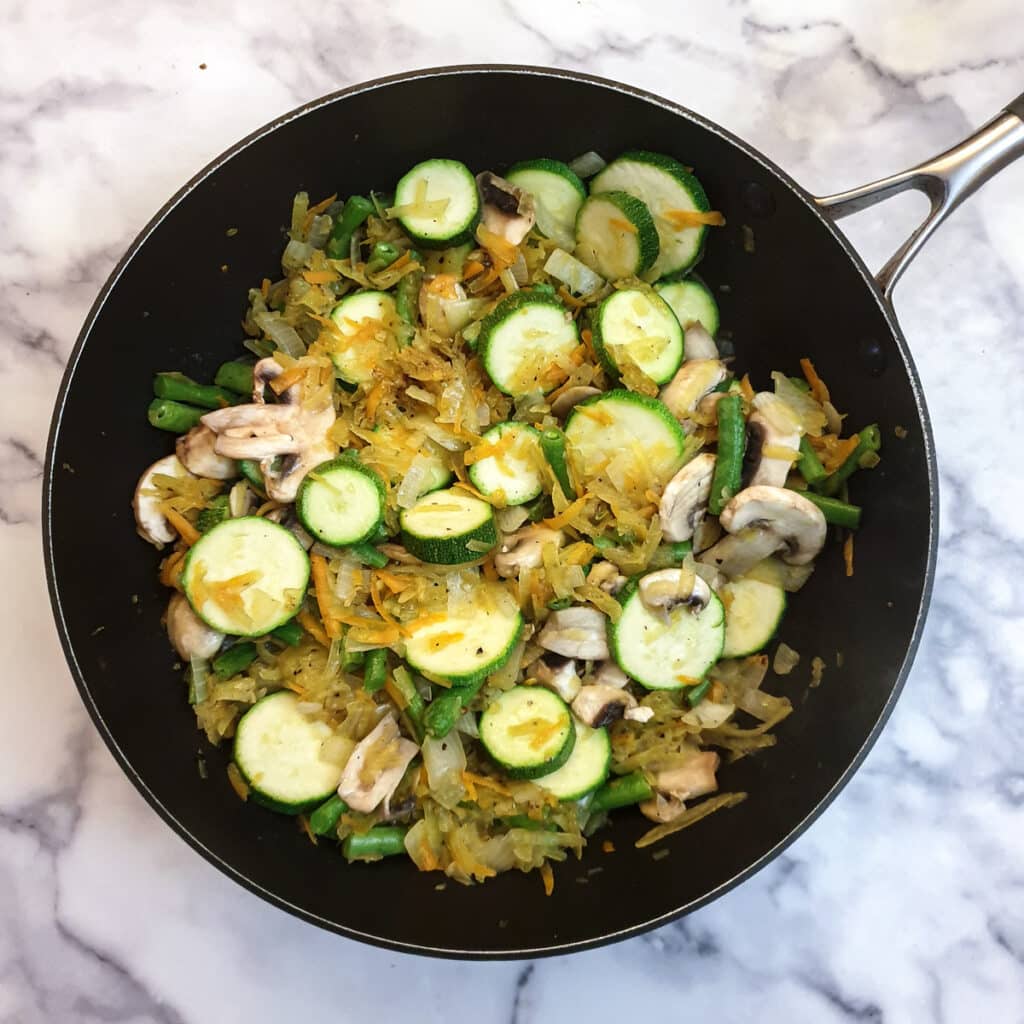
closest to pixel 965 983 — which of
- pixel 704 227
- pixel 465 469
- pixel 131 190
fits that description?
pixel 465 469

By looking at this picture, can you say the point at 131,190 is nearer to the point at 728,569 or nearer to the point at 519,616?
the point at 519,616

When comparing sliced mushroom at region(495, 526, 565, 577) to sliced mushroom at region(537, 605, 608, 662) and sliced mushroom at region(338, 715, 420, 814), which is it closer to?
sliced mushroom at region(537, 605, 608, 662)

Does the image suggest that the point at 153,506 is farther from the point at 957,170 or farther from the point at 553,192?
the point at 957,170

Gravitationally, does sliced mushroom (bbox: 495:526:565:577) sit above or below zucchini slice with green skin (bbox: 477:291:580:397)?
below

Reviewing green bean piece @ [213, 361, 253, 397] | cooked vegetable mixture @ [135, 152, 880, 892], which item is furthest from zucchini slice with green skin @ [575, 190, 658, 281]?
green bean piece @ [213, 361, 253, 397]

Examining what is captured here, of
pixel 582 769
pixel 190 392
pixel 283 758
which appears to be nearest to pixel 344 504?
pixel 190 392

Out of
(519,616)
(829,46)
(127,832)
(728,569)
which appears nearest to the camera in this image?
(519,616)

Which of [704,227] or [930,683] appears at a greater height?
[704,227]
